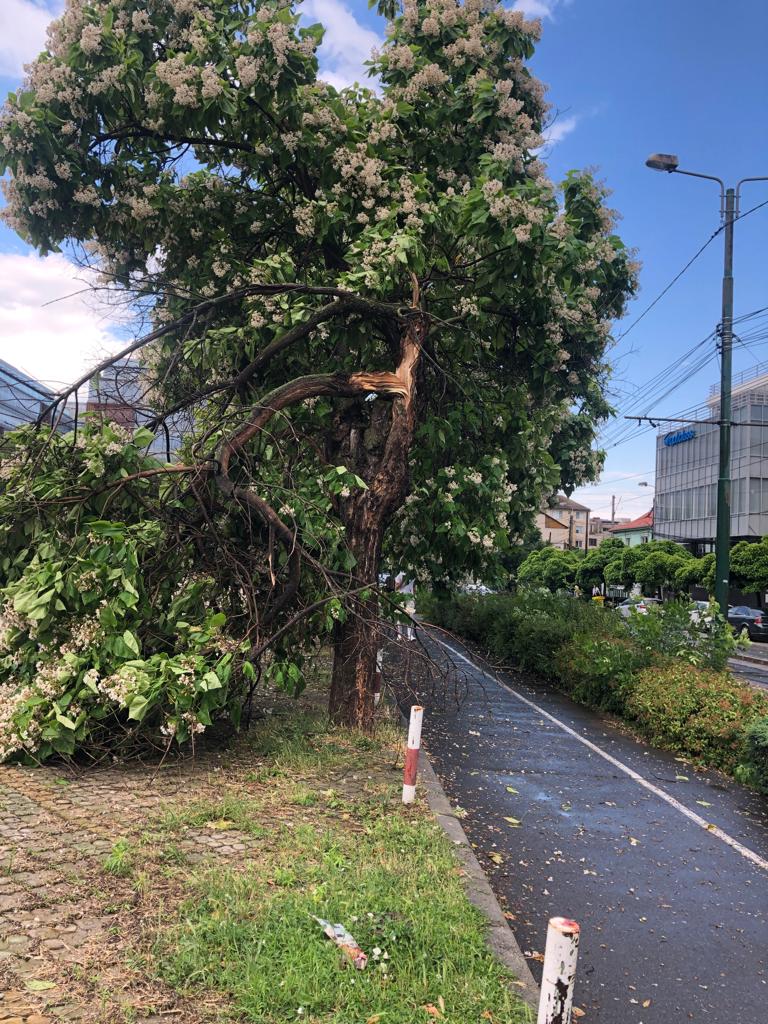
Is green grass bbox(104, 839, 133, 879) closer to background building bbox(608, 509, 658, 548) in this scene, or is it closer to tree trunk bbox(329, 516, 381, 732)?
tree trunk bbox(329, 516, 381, 732)

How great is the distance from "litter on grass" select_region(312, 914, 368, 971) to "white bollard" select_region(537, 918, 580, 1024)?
132 cm

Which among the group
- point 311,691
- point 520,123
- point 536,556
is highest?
point 520,123

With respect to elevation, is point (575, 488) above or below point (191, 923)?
above

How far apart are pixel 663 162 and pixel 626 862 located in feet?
45.6

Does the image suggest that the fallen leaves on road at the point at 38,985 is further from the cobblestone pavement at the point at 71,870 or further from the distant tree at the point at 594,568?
the distant tree at the point at 594,568

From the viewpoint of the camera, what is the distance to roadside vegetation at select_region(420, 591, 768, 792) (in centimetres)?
915

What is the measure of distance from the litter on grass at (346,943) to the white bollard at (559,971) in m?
1.32

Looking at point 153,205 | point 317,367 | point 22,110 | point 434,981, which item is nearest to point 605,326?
point 317,367

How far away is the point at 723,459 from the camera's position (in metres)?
16.1

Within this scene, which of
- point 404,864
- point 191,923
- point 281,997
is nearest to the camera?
point 281,997

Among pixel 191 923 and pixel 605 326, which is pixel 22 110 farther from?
pixel 191 923

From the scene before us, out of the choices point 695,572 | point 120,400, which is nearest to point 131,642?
point 120,400

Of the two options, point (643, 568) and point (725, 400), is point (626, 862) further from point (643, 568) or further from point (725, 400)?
point (643, 568)

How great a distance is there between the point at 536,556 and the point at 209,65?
44.6 m
